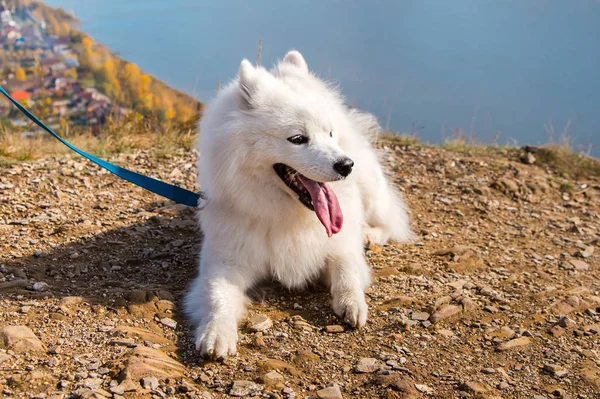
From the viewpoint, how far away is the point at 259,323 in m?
3.29

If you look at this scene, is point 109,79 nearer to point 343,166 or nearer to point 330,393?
point 343,166

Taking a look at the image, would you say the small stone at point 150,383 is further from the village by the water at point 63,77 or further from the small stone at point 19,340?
the village by the water at point 63,77

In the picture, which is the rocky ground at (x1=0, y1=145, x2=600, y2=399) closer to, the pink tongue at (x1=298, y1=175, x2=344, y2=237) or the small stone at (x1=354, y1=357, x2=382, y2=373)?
the small stone at (x1=354, y1=357, x2=382, y2=373)

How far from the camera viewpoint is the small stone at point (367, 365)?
2.83 meters

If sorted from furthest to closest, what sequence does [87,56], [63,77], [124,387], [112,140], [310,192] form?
[87,56] → [63,77] → [112,140] → [310,192] → [124,387]

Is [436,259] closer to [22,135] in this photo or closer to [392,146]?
[392,146]

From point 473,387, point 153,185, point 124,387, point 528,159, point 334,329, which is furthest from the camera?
point 528,159

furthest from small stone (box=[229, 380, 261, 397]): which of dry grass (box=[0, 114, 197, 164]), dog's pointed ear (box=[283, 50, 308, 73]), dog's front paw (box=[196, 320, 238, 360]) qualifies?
dry grass (box=[0, 114, 197, 164])

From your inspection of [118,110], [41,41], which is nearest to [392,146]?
[118,110]

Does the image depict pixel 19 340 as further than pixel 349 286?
No

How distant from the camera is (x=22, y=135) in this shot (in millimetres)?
6957

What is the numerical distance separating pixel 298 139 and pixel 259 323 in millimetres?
1084

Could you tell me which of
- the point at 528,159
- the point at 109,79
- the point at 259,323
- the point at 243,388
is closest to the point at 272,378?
the point at 243,388

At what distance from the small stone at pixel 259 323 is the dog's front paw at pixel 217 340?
20 cm
